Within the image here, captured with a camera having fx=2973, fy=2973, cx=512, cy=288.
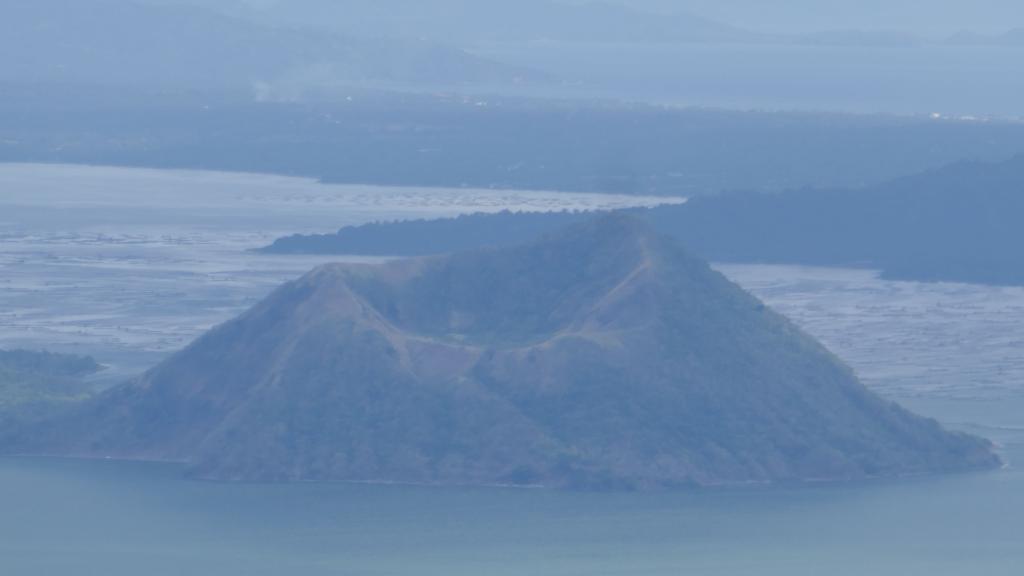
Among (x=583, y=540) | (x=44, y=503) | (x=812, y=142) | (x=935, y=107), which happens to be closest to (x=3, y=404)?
(x=44, y=503)

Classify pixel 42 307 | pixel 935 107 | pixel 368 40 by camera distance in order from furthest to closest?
pixel 368 40 < pixel 935 107 < pixel 42 307

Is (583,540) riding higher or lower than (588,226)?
lower

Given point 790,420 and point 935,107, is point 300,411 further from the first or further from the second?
point 935,107

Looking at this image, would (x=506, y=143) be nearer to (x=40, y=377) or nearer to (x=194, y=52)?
(x=40, y=377)

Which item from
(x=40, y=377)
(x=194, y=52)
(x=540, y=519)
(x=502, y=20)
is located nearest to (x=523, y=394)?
(x=540, y=519)

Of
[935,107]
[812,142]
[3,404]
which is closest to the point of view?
[3,404]

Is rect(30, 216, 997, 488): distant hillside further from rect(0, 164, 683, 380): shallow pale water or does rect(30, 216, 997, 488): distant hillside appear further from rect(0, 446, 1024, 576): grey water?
rect(0, 164, 683, 380): shallow pale water

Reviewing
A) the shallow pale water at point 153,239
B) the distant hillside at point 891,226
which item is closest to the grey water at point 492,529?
the shallow pale water at point 153,239
